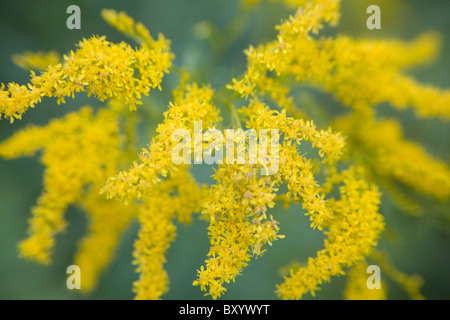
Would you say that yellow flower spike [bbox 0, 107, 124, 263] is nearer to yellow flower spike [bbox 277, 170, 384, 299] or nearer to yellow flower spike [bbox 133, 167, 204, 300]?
yellow flower spike [bbox 133, 167, 204, 300]

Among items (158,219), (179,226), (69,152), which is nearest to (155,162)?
(158,219)

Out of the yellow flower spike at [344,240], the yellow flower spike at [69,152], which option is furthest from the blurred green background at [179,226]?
the yellow flower spike at [344,240]

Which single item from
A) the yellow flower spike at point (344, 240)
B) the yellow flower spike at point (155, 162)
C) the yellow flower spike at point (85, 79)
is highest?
the yellow flower spike at point (85, 79)

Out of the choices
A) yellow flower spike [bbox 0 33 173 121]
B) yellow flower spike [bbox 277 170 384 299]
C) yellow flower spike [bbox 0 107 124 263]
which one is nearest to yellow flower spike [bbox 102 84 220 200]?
yellow flower spike [bbox 0 33 173 121]

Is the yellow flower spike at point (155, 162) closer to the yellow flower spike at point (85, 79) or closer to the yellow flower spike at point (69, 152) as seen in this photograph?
the yellow flower spike at point (85, 79)

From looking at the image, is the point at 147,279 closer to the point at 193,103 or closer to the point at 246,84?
the point at 193,103

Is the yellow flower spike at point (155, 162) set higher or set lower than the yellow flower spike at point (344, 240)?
higher

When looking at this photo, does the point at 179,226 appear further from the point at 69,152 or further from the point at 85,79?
the point at 85,79

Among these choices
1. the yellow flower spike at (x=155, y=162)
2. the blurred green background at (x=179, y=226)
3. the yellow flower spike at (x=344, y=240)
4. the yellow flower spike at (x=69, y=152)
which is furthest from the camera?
the blurred green background at (x=179, y=226)
